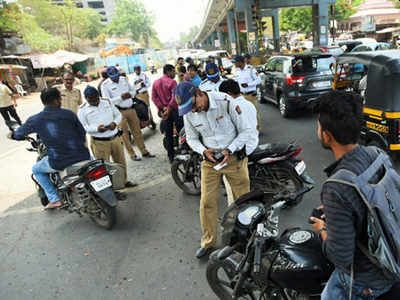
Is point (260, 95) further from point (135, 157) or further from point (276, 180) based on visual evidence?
point (276, 180)

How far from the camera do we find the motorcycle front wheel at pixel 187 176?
463 cm

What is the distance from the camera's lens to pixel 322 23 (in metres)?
23.7

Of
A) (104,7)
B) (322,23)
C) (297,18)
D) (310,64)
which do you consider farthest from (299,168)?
(104,7)

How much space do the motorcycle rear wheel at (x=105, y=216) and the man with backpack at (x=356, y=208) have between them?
9.48 feet

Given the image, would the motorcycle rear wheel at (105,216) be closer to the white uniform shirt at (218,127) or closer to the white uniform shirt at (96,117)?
the white uniform shirt at (96,117)

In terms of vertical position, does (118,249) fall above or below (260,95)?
below

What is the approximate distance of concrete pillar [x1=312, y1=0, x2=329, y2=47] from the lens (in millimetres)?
23547

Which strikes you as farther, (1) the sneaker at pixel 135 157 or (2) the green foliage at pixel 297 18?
(2) the green foliage at pixel 297 18

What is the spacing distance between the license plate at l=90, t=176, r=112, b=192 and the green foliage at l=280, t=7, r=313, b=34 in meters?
41.6

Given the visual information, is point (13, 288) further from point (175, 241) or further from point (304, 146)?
point (304, 146)

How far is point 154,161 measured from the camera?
625cm

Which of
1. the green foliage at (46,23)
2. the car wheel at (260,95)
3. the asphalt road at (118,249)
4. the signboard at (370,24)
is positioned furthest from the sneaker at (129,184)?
the signboard at (370,24)

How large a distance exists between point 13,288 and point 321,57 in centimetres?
775

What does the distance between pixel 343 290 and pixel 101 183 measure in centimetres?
290
